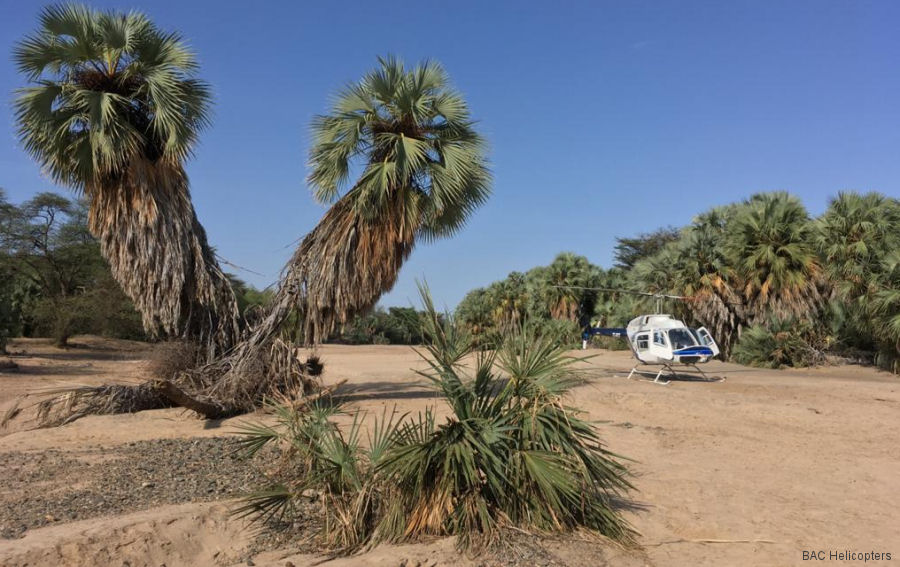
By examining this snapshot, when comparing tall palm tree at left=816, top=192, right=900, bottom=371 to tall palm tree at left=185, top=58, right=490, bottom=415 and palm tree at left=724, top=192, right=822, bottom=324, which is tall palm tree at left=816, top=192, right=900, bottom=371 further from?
tall palm tree at left=185, top=58, right=490, bottom=415

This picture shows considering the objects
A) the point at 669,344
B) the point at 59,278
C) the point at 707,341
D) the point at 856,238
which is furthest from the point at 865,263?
the point at 59,278

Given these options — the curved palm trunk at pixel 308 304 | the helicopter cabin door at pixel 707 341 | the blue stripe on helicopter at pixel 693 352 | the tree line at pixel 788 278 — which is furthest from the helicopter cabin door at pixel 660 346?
the curved palm trunk at pixel 308 304

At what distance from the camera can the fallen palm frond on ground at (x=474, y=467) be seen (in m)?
5.77

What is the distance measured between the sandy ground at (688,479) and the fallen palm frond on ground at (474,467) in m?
0.31

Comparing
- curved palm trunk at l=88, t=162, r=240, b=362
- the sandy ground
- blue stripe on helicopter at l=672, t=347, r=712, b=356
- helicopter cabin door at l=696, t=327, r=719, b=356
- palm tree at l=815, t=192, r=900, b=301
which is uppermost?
palm tree at l=815, t=192, r=900, b=301

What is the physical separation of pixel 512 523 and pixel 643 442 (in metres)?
6.89

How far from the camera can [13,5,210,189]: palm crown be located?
12102 mm

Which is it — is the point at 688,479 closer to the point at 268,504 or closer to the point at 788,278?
the point at 268,504

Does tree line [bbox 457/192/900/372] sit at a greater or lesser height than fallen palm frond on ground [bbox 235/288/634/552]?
greater

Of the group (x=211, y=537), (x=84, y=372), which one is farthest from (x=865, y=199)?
(x=84, y=372)

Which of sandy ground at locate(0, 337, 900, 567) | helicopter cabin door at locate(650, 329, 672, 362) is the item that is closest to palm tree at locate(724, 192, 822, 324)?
sandy ground at locate(0, 337, 900, 567)

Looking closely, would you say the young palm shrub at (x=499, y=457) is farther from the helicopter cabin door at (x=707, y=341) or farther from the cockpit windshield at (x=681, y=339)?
the helicopter cabin door at (x=707, y=341)

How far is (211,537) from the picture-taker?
632 cm

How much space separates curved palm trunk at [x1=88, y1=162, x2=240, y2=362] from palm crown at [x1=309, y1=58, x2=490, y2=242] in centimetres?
284
